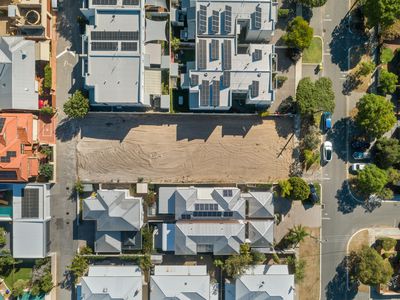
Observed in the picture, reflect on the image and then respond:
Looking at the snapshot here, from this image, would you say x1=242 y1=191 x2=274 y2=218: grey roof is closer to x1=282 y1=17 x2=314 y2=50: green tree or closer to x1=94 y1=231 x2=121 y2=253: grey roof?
x1=94 y1=231 x2=121 y2=253: grey roof

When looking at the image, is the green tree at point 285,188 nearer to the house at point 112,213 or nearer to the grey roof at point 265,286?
the grey roof at point 265,286

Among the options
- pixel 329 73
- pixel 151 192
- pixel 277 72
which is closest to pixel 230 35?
pixel 277 72

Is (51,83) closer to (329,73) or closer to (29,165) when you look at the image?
(29,165)

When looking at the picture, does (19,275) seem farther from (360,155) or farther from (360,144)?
(360,144)

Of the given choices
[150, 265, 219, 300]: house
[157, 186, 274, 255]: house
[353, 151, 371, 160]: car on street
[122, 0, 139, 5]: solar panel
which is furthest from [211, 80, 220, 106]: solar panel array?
[150, 265, 219, 300]: house

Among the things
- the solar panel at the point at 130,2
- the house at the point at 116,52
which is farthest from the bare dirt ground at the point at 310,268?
the solar panel at the point at 130,2

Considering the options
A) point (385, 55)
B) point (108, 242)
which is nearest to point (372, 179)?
point (385, 55)
